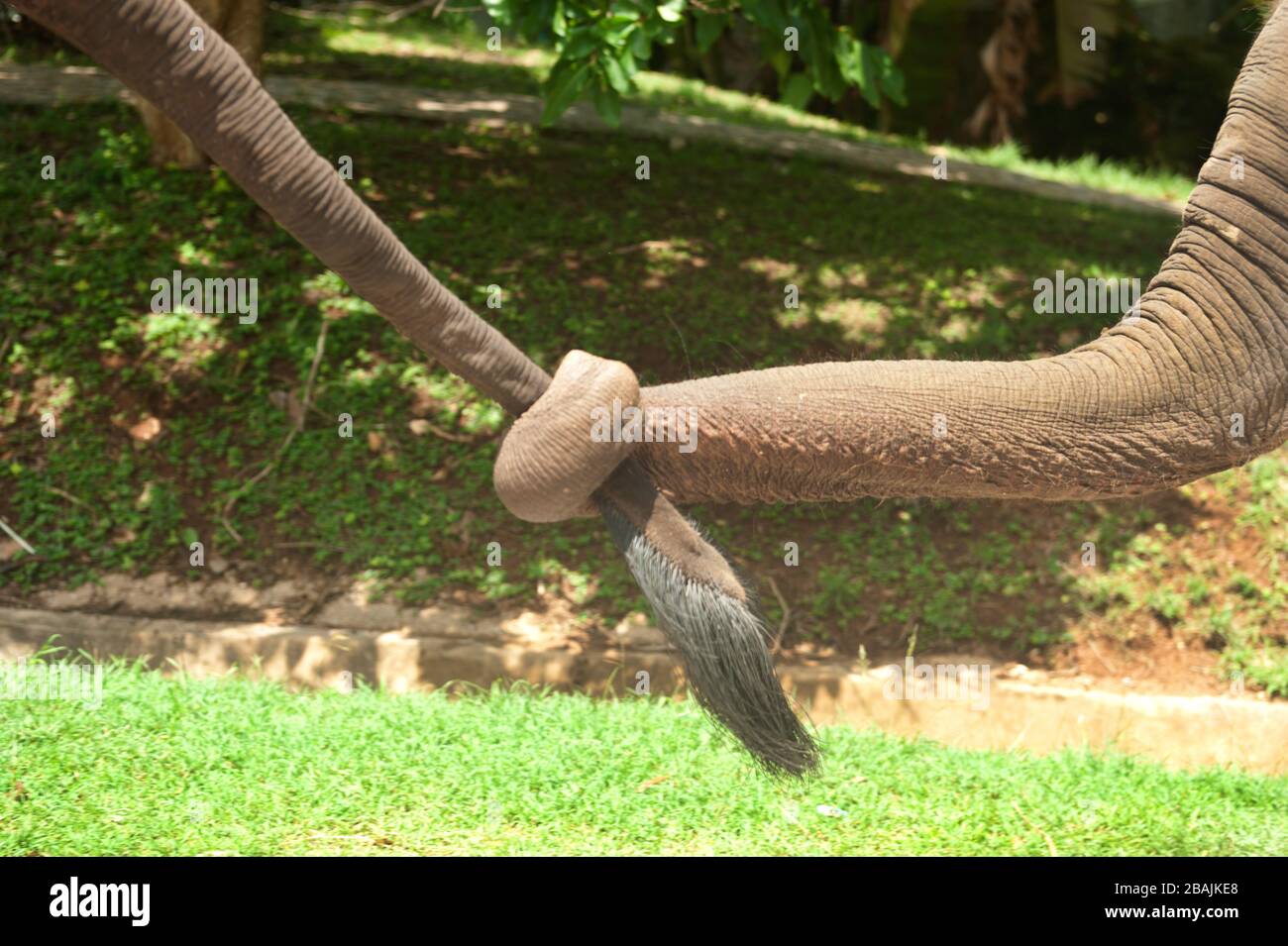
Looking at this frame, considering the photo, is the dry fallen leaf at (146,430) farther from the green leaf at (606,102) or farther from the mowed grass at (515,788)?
the green leaf at (606,102)

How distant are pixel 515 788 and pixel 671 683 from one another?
1475 millimetres

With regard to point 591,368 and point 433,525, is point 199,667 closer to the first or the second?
point 433,525

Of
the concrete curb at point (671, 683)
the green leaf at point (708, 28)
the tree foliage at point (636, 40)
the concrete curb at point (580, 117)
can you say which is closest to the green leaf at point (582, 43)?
the tree foliage at point (636, 40)

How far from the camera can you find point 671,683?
534cm

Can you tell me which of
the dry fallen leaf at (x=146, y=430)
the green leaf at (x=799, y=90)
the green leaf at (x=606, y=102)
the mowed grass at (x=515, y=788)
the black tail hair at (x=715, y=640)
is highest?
the green leaf at (x=799, y=90)

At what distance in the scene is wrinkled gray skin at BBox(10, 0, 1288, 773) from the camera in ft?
7.75

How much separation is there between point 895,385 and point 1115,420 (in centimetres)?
46

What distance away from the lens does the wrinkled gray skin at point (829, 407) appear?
7.75ft

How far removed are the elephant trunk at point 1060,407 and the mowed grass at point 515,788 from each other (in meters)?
1.64

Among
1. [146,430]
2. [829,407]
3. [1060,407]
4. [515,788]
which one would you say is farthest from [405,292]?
[146,430]

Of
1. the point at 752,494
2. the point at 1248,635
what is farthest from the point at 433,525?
the point at 1248,635

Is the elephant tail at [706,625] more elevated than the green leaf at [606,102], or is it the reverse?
the green leaf at [606,102]

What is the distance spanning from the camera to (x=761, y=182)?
880cm

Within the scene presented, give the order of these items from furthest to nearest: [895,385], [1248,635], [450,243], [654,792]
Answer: [450,243]
[1248,635]
[654,792]
[895,385]
